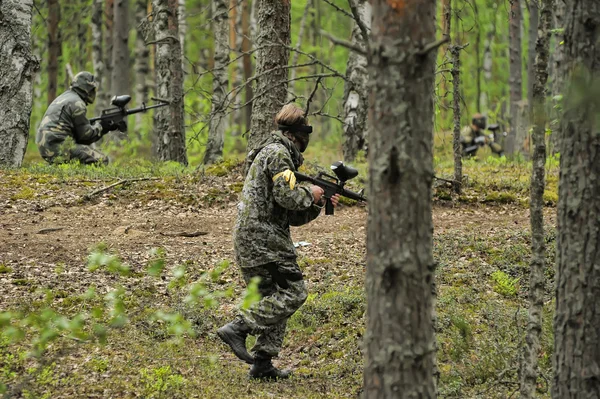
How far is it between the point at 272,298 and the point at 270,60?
526 cm

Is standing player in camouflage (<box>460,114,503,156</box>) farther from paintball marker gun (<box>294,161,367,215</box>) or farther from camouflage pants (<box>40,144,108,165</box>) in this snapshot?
paintball marker gun (<box>294,161,367,215</box>)

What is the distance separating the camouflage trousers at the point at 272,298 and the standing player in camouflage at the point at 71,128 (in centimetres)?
843

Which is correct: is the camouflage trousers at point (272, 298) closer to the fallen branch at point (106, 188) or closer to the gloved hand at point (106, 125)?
the fallen branch at point (106, 188)

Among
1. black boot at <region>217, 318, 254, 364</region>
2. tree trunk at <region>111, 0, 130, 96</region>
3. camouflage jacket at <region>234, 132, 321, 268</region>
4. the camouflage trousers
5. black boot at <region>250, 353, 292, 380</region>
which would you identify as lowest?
black boot at <region>250, 353, 292, 380</region>

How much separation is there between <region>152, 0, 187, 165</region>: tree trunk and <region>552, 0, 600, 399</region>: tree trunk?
10447 millimetres

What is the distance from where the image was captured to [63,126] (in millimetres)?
13594

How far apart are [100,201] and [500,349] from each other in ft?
23.2

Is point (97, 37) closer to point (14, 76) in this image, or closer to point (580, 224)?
point (14, 76)

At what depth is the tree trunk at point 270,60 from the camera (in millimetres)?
10422

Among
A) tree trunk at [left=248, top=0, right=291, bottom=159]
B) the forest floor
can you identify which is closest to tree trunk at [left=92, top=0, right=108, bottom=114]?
the forest floor

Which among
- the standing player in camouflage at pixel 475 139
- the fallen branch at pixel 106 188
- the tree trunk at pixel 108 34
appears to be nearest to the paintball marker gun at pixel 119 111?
the fallen branch at pixel 106 188

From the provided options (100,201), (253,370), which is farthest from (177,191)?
(253,370)

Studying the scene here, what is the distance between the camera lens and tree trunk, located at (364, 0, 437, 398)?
3621 mm

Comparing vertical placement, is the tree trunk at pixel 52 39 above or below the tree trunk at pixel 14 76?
above
